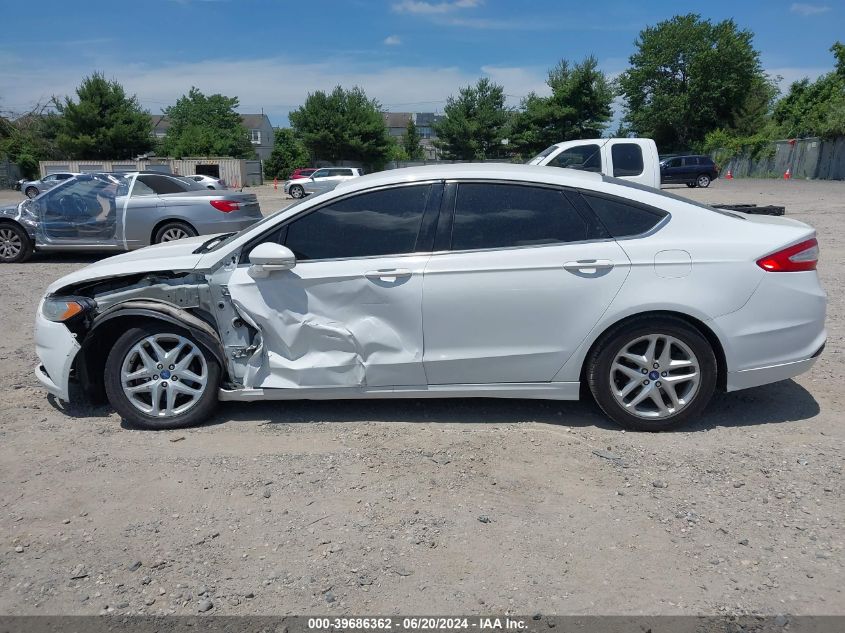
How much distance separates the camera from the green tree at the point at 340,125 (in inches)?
2222

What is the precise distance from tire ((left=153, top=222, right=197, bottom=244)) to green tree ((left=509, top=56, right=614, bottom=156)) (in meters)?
46.6

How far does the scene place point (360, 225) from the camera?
168 inches

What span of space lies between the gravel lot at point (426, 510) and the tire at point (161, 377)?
0.46ft

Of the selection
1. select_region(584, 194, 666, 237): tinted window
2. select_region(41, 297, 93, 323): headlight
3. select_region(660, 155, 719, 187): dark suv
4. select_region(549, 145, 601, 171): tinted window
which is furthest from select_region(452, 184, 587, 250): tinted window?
select_region(660, 155, 719, 187): dark suv

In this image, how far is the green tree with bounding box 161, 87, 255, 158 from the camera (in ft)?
186

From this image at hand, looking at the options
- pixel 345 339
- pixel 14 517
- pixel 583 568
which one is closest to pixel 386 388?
pixel 345 339

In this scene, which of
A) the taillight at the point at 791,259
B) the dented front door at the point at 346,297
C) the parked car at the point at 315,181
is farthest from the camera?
the parked car at the point at 315,181

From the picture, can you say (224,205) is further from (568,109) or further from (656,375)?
(568,109)

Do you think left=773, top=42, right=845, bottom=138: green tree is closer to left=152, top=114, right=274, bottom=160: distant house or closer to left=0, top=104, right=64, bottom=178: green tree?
left=0, top=104, right=64, bottom=178: green tree

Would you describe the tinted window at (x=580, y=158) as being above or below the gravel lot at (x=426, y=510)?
above

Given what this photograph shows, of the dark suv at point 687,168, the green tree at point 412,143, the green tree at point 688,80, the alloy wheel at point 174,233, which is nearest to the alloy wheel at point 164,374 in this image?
the alloy wheel at point 174,233

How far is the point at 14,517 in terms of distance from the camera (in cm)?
340

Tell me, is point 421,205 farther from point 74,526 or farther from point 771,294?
point 74,526

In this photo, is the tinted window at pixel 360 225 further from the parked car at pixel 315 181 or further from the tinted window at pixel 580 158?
the parked car at pixel 315 181
